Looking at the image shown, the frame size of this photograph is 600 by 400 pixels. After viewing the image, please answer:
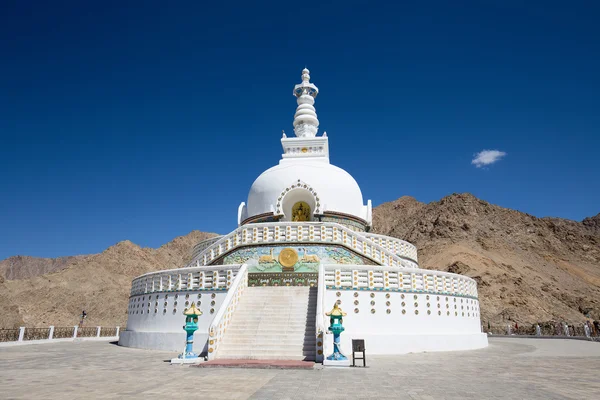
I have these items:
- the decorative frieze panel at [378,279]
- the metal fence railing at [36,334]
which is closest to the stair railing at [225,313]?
the decorative frieze panel at [378,279]

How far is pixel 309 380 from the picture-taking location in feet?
28.2

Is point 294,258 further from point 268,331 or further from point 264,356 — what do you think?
point 264,356

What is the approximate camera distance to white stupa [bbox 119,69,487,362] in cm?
1276

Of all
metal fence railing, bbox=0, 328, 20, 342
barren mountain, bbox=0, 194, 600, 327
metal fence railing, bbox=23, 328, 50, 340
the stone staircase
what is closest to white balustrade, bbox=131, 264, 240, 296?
the stone staircase

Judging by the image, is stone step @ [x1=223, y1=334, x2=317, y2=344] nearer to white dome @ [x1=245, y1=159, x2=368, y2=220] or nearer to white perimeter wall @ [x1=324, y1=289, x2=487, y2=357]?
white perimeter wall @ [x1=324, y1=289, x2=487, y2=357]

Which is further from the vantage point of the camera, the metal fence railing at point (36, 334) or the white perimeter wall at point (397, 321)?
the metal fence railing at point (36, 334)

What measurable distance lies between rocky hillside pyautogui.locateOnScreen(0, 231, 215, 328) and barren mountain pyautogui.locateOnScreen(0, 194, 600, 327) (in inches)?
4.4

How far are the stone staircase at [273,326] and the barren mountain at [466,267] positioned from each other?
103 feet

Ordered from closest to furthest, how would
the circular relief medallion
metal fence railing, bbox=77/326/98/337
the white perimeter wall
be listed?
the white perimeter wall, the circular relief medallion, metal fence railing, bbox=77/326/98/337

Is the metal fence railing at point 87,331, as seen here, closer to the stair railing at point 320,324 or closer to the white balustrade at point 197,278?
the white balustrade at point 197,278

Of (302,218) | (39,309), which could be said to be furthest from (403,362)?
(39,309)

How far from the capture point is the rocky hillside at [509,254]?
47987 millimetres

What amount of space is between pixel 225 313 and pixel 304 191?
10419mm

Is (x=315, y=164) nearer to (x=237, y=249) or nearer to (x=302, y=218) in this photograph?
(x=302, y=218)
